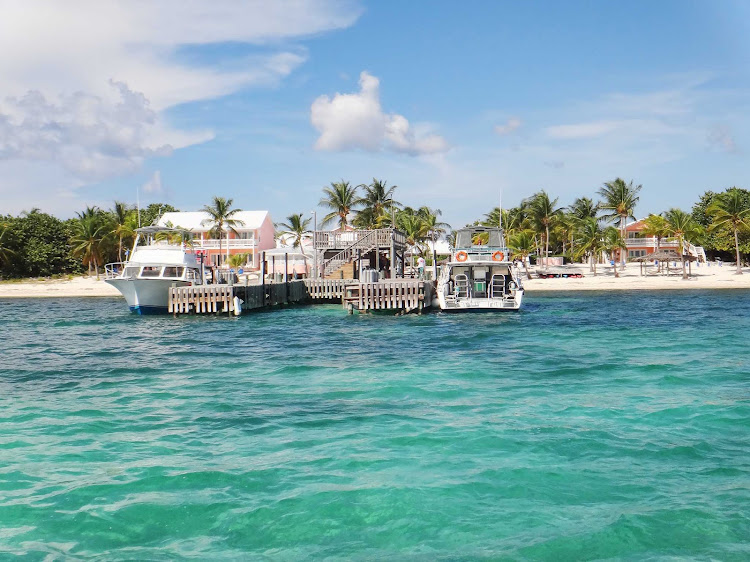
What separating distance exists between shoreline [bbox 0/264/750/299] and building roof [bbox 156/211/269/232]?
1176cm

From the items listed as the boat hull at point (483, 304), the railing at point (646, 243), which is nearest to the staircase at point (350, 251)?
the boat hull at point (483, 304)

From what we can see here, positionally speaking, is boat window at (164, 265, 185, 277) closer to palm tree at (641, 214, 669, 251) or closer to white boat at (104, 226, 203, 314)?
white boat at (104, 226, 203, 314)

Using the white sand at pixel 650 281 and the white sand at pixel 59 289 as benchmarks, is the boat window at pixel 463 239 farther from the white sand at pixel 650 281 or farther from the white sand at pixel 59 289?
the white sand at pixel 59 289

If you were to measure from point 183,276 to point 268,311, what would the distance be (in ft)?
18.5

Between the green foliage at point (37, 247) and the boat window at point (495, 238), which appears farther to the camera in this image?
the green foliage at point (37, 247)

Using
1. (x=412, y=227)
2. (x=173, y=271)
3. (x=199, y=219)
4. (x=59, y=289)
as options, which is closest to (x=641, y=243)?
(x=412, y=227)

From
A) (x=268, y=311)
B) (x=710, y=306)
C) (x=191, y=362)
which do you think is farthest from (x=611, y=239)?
(x=191, y=362)

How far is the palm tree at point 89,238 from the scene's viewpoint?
65.4m

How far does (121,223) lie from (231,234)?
11.6 meters

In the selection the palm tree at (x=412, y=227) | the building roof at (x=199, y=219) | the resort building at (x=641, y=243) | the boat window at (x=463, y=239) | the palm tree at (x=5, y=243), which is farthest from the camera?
the resort building at (x=641, y=243)

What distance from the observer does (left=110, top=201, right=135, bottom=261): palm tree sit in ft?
217

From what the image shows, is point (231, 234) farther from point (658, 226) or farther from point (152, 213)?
point (658, 226)

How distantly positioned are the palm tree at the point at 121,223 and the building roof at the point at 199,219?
4.18 metres

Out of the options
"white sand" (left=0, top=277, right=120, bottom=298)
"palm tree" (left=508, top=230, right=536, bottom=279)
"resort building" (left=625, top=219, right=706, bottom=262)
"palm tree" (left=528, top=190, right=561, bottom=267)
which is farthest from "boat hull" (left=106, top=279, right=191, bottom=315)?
"resort building" (left=625, top=219, right=706, bottom=262)
